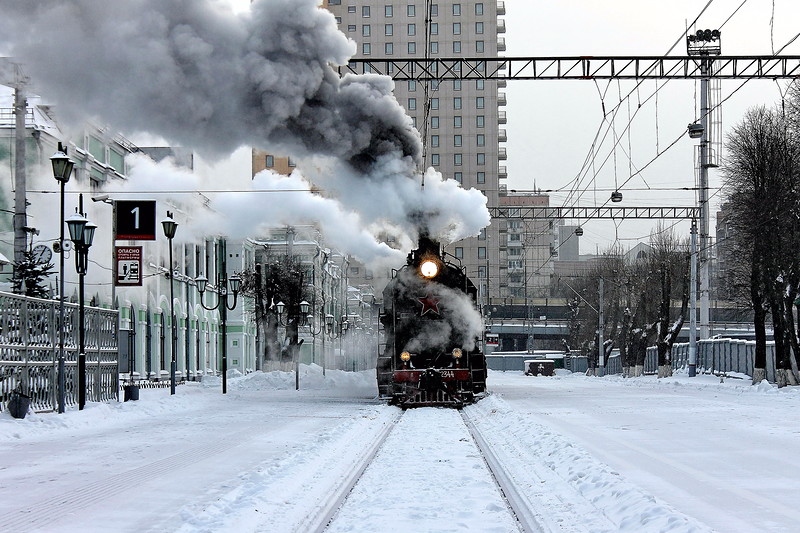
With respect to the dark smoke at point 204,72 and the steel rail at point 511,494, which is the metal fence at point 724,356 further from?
the steel rail at point 511,494

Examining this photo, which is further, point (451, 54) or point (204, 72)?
point (451, 54)

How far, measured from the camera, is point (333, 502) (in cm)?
976

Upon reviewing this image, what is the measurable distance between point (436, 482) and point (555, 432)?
6.28 metres

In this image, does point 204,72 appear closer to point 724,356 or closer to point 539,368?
point 724,356

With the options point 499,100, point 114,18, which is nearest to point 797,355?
point 114,18

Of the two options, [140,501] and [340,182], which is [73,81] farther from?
[140,501]

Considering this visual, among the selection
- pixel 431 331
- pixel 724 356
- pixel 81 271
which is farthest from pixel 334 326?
pixel 81 271

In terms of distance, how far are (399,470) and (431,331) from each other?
13247 millimetres

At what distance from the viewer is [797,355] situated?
127 feet

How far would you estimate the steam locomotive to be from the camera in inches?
990

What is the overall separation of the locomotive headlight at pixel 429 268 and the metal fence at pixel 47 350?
847 cm

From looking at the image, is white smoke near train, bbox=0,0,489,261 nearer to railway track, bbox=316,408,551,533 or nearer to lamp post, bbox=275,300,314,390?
railway track, bbox=316,408,551,533

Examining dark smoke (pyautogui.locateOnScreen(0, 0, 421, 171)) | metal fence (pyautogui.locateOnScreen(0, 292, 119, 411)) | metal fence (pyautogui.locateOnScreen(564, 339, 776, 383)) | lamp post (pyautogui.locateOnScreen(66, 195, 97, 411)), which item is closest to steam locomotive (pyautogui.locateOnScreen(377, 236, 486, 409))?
dark smoke (pyautogui.locateOnScreen(0, 0, 421, 171))

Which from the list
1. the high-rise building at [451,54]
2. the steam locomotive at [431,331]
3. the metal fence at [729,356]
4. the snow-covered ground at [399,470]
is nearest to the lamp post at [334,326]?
the metal fence at [729,356]
